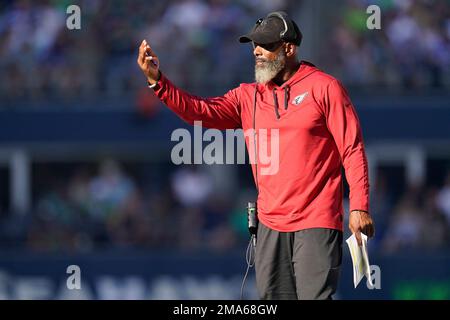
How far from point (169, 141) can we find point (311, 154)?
10.1m

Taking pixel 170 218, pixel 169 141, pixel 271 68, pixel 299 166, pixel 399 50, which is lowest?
pixel 170 218

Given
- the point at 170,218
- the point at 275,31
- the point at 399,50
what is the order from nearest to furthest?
the point at 275,31
the point at 399,50
the point at 170,218

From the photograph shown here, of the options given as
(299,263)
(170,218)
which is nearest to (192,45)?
(170,218)

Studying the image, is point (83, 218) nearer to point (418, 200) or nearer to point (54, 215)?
point (54, 215)

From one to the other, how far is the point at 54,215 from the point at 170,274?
189cm

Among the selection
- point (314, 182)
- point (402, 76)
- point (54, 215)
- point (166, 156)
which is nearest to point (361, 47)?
point (402, 76)

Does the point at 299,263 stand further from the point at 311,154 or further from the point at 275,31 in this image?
the point at 275,31

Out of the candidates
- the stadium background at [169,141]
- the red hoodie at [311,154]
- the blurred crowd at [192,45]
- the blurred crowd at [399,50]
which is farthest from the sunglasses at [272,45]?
the blurred crowd at [399,50]

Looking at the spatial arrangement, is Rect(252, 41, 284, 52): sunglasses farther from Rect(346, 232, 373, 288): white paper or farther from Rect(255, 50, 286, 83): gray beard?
Rect(346, 232, 373, 288): white paper

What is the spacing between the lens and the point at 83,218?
1595 centimetres

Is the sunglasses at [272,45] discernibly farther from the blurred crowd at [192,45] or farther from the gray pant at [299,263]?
the blurred crowd at [192,45]

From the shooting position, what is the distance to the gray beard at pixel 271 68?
698 cm

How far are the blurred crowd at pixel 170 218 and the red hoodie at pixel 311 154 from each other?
27.3 ft

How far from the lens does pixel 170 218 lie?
15.9 m
